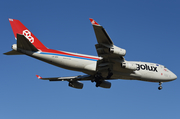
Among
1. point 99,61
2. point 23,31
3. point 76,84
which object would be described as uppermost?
point 23,31

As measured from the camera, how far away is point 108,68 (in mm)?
28406

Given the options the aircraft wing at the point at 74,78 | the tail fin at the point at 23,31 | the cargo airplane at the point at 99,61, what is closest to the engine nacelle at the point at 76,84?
the aircraft wing at the point at 74,78

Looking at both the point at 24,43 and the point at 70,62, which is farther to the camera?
the point at 70,62

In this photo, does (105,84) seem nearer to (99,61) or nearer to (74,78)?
(74,78)

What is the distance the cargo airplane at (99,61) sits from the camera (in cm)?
2408

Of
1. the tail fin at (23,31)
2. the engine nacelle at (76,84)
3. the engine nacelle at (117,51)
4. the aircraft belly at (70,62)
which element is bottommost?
the engine nacelle at (76,84)

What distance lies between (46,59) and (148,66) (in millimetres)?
13730

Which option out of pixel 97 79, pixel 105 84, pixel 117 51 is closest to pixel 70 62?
pixel 97 79

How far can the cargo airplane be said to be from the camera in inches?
948

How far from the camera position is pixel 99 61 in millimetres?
27688

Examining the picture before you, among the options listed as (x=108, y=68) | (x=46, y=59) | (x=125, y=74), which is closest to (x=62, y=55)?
(x=46, y=59)

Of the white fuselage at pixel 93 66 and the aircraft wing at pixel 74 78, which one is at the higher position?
the white fuselage at pixel 93 66

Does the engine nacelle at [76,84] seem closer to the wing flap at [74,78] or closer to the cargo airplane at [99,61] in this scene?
the wing flap at [74,78]

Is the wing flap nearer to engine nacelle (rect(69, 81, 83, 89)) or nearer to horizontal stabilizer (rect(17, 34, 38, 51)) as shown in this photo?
engine nacelle (rect(69, 81, 83, 89))
